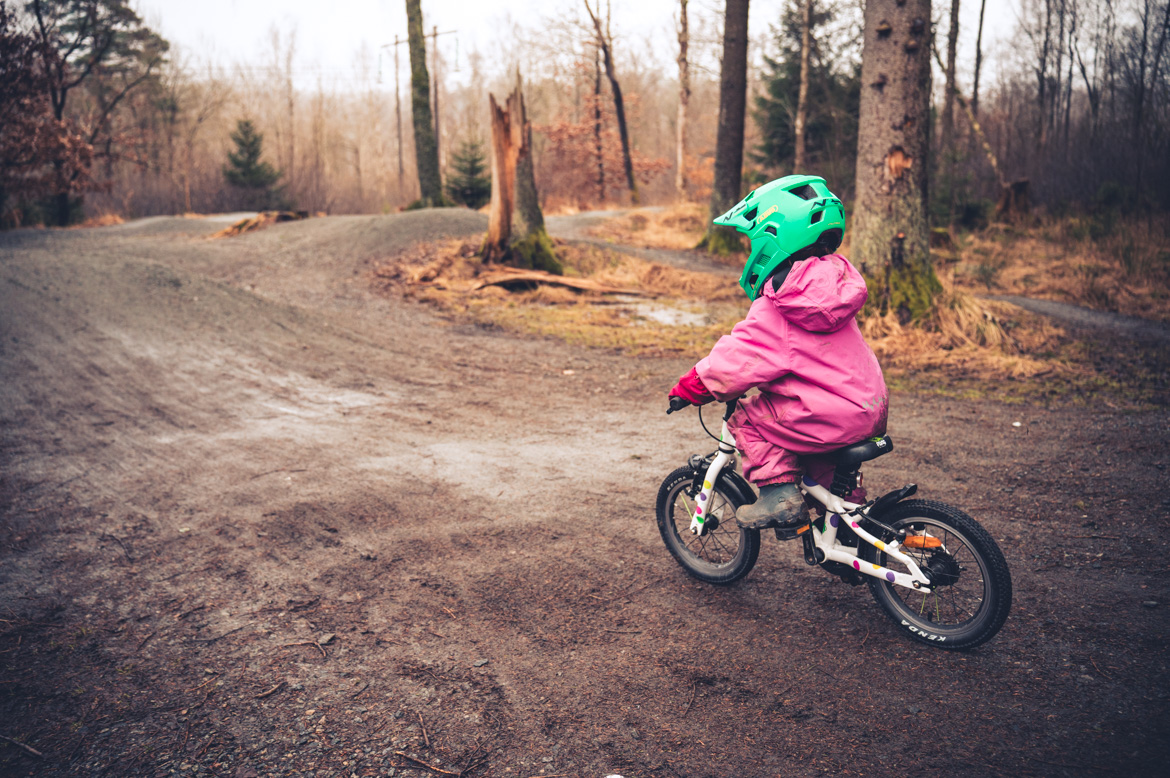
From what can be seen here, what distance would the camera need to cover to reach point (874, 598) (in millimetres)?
3271

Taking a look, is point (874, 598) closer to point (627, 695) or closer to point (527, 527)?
point (627, 695)

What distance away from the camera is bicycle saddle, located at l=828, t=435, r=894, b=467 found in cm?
288

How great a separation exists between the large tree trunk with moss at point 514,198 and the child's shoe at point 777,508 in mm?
10816

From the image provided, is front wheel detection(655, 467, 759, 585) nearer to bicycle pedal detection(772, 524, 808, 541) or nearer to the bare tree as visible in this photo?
bicycle pedal detection(772, 524, 808, 541)

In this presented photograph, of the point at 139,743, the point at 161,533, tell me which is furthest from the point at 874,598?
the point at 161,533

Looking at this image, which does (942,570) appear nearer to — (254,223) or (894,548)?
(894,548)

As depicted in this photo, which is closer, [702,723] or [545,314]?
[702,723]

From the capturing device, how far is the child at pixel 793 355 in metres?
2.86

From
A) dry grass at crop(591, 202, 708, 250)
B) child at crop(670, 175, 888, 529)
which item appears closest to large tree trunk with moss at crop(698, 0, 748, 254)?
dry grass at crop(591, 202, 708, 250)

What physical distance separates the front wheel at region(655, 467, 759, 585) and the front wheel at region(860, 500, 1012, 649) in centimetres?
60

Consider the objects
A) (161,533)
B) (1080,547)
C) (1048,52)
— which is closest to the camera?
(1080,547)

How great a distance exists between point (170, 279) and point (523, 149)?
6.70m

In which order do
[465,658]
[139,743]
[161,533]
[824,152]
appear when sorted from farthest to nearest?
1. [824,152]
2. [161,533]
3. [465,658]
4. [139,743]

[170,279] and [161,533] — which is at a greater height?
[170,279]
